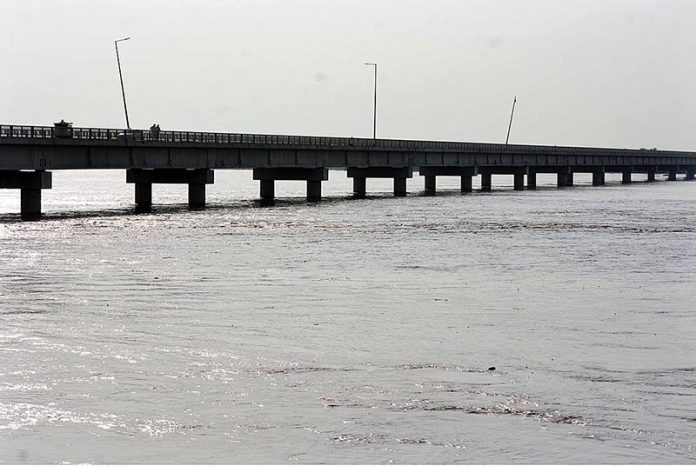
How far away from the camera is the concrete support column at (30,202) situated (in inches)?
3135

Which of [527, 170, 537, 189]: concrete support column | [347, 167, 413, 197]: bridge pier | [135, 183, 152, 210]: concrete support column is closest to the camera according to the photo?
[135, 183, 152, 210]: concrete support column

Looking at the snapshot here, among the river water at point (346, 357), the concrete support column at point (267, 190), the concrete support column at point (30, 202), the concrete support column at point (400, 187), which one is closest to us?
the river water at point (346, 357)

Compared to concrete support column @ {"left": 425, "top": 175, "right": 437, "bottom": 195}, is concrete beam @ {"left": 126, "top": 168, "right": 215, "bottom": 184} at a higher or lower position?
higher

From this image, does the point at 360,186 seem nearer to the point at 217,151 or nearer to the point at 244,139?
the point at 244,139

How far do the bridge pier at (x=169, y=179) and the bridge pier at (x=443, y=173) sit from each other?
2111 inches

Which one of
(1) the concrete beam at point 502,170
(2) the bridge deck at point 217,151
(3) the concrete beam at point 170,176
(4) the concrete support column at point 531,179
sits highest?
(2) the bridge deck at point 217,151

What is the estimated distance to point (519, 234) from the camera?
203ft

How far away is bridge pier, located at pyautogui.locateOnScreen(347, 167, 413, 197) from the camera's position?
134750 mm

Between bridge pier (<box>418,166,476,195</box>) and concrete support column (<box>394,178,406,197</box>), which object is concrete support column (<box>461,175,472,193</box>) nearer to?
bridge pier (<box>418,166,476,195</box>)

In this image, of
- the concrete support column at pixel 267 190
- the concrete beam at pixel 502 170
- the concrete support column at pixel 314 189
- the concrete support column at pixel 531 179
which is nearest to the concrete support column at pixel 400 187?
the concrete support column at pixel 314 189

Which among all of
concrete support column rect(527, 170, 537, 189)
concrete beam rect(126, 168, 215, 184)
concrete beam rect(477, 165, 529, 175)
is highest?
concrete beam rect(126, 168, 215, 184)

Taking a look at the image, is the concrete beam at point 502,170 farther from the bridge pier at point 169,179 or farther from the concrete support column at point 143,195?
the concrete support column at point 143,195

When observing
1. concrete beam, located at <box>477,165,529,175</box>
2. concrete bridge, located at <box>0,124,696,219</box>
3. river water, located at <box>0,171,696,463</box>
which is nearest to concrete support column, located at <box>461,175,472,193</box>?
concrete bridge, located at <box>0,124,696,219</box>

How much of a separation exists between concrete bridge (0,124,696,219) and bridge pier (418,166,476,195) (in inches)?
5.0
